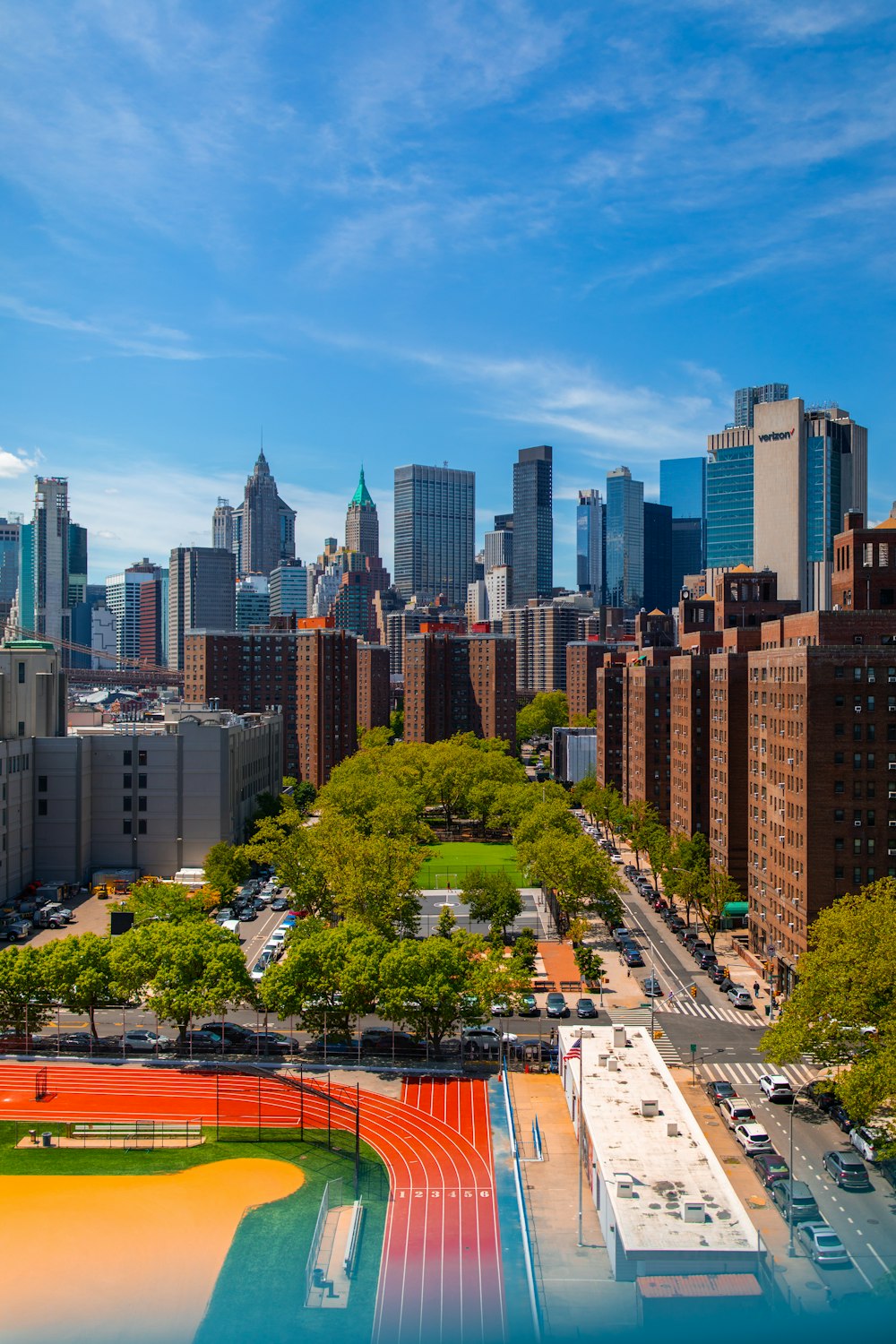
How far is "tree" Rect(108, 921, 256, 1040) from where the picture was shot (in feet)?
156

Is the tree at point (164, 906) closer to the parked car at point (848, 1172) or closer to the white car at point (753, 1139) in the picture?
the white car at point (753, 1139)

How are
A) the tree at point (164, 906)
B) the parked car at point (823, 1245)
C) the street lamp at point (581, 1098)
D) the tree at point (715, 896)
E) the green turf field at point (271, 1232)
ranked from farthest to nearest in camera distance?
1. the tree at point (715, 896)
2. the tree at point (164, 906)
3. the street lamp at point (581, 1098)
4. the parked car at point (823, 1245)
5. the green turf field at point (271, 1232)

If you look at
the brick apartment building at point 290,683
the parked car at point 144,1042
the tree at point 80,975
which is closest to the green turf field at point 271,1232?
the tree at point 80,975

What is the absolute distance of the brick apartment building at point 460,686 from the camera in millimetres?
179625

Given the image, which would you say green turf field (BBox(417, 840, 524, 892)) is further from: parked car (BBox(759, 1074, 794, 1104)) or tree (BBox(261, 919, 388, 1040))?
parked car (BBox(759, 1074, 794, 1104))

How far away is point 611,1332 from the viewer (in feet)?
31.2

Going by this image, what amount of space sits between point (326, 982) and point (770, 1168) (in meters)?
20.6

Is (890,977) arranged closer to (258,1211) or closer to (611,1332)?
(258,1211)

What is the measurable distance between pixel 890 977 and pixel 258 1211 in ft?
78.4

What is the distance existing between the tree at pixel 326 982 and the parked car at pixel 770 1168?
17636mm

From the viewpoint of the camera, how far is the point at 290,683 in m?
152

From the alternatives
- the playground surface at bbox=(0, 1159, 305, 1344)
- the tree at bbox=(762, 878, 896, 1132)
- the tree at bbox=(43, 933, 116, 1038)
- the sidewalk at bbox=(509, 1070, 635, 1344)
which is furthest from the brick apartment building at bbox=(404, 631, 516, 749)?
the playground surface at bbox=(0, 1159, 305, 1344)

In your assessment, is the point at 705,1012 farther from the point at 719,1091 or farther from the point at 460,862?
the point at 460,862

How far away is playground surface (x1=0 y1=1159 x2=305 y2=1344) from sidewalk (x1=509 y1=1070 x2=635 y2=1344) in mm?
8722
